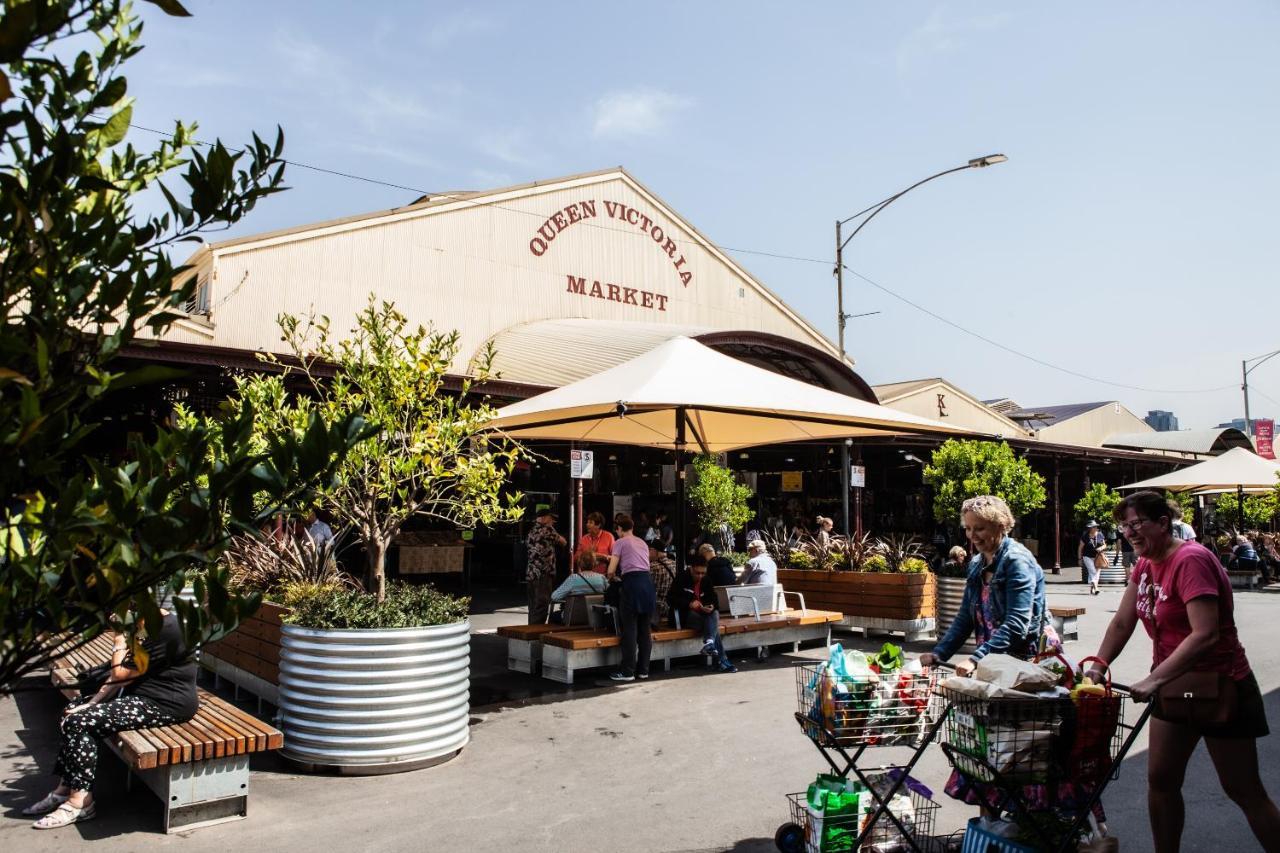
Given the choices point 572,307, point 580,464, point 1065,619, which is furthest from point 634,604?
point 572,307

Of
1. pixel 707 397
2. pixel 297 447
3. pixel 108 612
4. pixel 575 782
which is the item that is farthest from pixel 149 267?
pixel 707 397

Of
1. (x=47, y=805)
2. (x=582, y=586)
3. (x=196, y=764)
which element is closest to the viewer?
(x=196, y=764)

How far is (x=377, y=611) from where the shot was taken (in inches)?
245

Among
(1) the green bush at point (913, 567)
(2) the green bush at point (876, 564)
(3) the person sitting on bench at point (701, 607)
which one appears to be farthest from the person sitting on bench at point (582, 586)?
(1) the green bush at point (913, 567)

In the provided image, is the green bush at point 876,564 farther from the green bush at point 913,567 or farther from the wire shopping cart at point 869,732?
the wire shopping cart at point 869,732

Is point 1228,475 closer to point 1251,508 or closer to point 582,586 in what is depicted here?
point 1251,508

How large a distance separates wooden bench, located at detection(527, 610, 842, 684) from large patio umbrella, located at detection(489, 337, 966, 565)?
88cm

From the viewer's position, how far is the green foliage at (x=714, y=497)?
18234mm

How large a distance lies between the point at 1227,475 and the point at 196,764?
20.9 m

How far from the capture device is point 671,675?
30.2ft

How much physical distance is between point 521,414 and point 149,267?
7332 millimetres

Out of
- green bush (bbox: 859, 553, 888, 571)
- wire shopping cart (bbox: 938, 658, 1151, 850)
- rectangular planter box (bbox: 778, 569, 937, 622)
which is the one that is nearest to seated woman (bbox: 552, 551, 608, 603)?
rectangular planter box (bbox: 778, 569, 937, 622)

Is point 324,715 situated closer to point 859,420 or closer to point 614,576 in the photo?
point 614,576

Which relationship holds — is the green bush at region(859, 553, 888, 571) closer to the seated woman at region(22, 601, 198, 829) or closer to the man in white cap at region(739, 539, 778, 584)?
the man in white cap at region(739, 539, 778, 584)
